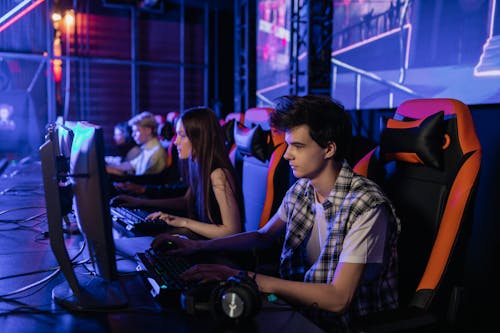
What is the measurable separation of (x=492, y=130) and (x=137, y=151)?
332 cm

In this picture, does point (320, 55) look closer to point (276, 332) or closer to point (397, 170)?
point (397, 170)

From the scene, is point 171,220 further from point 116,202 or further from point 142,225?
point 116,202

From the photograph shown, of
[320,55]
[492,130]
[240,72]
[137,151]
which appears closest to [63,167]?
[492,130]

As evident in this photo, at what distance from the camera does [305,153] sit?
54.8 inches

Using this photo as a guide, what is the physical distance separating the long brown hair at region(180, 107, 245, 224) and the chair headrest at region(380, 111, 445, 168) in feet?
2.44

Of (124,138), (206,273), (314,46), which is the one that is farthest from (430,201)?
(124,138)

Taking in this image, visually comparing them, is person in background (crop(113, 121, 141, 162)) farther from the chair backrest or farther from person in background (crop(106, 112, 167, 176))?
the chair backrest

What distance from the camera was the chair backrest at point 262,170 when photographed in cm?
196

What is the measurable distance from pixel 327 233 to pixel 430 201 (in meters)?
0.29

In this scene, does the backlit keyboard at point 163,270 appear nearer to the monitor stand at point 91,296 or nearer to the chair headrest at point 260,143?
the monitor stand at point 91,296

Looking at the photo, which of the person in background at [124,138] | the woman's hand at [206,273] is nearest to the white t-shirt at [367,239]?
the woman's hand at [206,273]

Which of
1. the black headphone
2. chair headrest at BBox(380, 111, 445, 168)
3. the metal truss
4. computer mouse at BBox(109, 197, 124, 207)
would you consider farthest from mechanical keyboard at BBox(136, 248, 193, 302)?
the metal truss

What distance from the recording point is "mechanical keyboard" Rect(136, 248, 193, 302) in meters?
1.11

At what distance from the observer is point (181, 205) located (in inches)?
101
